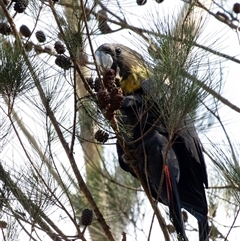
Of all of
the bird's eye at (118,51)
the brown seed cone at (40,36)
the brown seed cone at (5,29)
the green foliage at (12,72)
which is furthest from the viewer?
the bird's eye at (118,51)

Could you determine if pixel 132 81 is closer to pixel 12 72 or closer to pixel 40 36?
pixel 40 36

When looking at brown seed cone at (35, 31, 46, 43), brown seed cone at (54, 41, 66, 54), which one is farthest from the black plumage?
brown seed cone at (54, 41, 66, 54)

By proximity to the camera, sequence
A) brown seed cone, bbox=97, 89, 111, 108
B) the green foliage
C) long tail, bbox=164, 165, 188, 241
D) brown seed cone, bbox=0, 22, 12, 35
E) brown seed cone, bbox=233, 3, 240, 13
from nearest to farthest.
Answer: brown seed cone, bbox=97, 89, 111, 108
the green foliage
brown seed cone, bbox=0, 22, 12, 35
long tail, bbox=164, 165, 188, 241
brown seed cone, bbox=233, 3, 240, 13

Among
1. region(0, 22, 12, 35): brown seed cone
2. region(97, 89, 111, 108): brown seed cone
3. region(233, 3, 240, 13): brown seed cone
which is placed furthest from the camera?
region(233, 3, 240, 13): brown seed cone

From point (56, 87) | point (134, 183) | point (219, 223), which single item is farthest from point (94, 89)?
point (134, 183)

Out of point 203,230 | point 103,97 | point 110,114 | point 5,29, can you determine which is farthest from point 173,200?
point 5,29

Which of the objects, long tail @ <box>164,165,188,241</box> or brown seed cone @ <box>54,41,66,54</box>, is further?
long tail @ <box>164,165,188,241</box>

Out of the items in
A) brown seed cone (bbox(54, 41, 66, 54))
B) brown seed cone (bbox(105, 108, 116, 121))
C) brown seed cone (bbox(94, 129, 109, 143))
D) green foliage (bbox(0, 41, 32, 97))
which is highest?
brown seed cone (bbox(54, 41, 66, 54))

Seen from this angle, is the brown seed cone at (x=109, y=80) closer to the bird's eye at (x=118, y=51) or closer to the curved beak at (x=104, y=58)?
the curved beak at (x=104, y=58)

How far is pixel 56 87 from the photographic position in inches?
92.6

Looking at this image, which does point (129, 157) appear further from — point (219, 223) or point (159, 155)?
point (219, 223)

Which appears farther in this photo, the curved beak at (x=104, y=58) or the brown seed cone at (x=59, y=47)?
the curved beak at (x=104, y=58)

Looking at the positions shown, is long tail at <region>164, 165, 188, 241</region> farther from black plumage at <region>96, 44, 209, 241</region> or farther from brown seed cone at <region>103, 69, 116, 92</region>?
brown seed cone at <region>103, 69, 116, 92</region>

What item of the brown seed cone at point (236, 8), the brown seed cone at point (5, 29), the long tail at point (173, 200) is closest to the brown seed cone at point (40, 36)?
the brown seed cone at point (5, 29)
